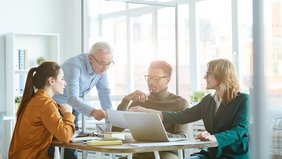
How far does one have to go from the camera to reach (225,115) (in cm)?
263

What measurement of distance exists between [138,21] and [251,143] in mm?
5494

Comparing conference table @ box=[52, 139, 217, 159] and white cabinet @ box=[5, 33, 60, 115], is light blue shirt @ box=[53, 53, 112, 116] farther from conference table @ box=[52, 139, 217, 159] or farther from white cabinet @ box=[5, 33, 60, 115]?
white cabinet @ box=[5, 33, 60, 115]

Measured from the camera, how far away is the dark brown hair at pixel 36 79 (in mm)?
2703

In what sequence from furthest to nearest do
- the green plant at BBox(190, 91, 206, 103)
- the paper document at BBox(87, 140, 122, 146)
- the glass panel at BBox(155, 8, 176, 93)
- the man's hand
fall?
1. the glass panel at BBox(155, 8, 176, 93)
2. the green plant at BBox(190, 91, 206, 103)
3. the man's hand
4. the paper document at BBox(87, 140, 122, 146)

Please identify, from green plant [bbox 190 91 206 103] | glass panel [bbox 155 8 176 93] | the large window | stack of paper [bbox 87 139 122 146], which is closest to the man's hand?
stack of paper [bbox 87 139 122 146]

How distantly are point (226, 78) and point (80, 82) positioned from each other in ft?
4.11

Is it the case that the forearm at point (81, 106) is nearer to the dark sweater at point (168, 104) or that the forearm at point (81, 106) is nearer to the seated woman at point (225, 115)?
the dark sweater at point (168, 104)

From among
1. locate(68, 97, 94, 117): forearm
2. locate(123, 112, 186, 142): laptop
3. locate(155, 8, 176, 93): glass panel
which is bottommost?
locate(123, 112, 186, 142): laptop

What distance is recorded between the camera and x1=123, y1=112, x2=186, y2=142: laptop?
247 centimetres

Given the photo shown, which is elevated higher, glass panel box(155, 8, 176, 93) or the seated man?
glass panel box(155, 8, 176, 93)

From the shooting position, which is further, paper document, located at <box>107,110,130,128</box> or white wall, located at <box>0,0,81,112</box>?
white wall, located at <box>0,0,81,112</box>

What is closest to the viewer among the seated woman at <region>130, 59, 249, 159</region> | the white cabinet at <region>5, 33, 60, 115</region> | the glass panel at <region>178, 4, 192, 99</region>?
the seated woman at <region>130, 59, 249, 159</region>

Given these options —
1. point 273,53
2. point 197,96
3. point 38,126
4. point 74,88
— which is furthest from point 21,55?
point 273,53

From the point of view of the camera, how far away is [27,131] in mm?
2594
